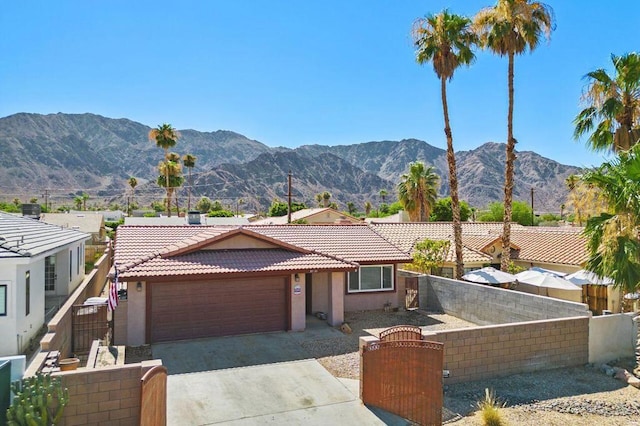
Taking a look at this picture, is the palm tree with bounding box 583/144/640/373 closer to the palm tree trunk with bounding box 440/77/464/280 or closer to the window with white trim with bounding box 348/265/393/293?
the window with white trim with bounding box 348/265/393/293

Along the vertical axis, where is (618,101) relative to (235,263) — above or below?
above

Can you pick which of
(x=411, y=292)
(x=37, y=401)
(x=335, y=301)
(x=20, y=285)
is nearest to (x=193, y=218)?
(x=335, y=301)

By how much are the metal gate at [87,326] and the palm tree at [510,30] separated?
1845cm

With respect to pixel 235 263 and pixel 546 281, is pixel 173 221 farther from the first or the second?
pixel 546 281

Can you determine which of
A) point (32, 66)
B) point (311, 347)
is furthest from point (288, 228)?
point (32, 66)

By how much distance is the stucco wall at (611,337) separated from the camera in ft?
45.7

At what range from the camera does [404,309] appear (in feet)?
69.1

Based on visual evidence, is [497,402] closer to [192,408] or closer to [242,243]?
[192,408]

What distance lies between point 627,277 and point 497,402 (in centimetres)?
460

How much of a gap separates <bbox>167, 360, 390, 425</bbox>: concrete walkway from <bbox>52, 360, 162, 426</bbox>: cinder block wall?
44.7 inches

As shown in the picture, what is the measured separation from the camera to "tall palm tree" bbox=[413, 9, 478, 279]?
→ 23.6 metres

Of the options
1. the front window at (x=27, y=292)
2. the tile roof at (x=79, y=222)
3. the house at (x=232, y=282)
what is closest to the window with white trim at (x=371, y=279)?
the house at (x=232, y=282)

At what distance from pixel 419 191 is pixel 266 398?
3873cm

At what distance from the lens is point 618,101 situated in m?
16.4
